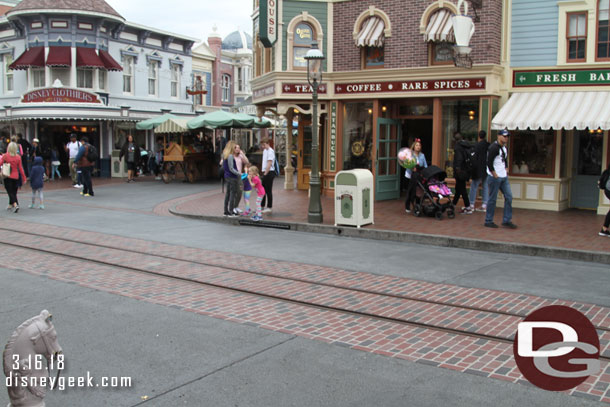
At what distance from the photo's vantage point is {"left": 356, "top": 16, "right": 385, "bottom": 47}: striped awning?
16.5 metres

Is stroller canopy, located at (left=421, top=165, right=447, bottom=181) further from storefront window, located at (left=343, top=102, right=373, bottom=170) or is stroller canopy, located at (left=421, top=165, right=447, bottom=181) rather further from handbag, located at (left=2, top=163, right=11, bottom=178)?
handbag, located at (left=2, top=163, right=11, bottom=178)

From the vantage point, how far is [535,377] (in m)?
4.67

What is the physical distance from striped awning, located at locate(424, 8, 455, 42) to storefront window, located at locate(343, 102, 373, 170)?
9.10ft

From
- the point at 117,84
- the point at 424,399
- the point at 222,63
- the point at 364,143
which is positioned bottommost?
the point at 424,399

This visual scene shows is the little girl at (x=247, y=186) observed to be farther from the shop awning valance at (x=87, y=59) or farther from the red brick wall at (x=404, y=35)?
the shop awning valance at (x=87, y=59)

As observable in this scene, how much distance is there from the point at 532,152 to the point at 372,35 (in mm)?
5242

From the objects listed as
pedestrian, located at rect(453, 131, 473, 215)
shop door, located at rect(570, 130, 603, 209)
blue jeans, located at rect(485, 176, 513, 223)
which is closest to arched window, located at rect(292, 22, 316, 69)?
pedestrian, located at rect(453, 131, 473, 215)

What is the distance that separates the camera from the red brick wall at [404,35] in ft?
49.4

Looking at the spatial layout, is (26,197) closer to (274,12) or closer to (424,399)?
(274,12)

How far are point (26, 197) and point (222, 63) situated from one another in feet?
74.9

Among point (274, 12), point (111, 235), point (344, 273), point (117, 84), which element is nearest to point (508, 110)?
point (274, 12)

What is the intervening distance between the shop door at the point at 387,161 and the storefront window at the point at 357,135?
0.54 meters

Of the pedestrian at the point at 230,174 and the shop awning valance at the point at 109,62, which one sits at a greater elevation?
the shop awning valance at the point at 109,62

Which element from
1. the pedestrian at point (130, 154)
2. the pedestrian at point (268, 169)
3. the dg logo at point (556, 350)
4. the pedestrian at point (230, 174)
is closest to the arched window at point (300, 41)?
the pedestrian at point (268, 169)
